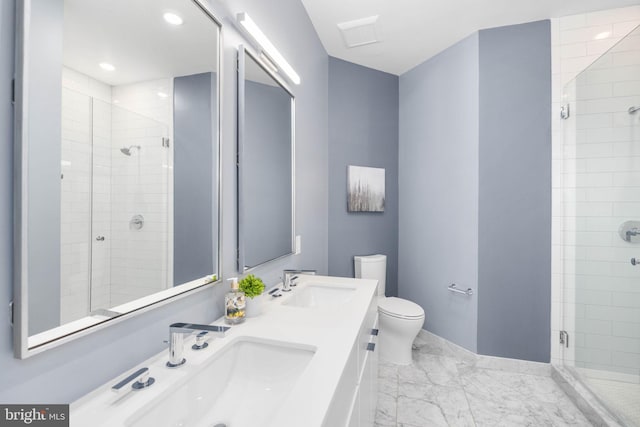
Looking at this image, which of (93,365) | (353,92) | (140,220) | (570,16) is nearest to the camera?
(93,365)

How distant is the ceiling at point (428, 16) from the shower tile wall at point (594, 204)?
185 mm

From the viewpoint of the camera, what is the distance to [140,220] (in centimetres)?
77

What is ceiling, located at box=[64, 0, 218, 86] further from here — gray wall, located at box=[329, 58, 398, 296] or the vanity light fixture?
gray wall, located at box=[329, 58, 398, 296]

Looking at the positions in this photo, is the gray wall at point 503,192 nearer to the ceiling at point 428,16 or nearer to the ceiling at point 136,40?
the ceiling at point 428,16

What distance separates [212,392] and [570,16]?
3.25 m

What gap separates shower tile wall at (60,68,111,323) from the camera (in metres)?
0.58

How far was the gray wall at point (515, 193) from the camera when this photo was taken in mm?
2168

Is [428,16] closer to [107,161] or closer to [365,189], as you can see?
[365,189]

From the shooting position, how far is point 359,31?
7.54 feet

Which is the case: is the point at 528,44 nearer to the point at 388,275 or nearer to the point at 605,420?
the point at 388,275

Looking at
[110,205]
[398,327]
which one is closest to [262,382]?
[110,205]

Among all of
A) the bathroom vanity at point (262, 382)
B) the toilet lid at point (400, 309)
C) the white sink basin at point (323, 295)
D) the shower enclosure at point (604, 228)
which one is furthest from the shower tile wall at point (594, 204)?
the bathroom vanity at point (262, 382)

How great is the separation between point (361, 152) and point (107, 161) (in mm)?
2422

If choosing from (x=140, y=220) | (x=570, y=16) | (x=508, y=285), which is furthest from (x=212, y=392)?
(x=570, y=16)
